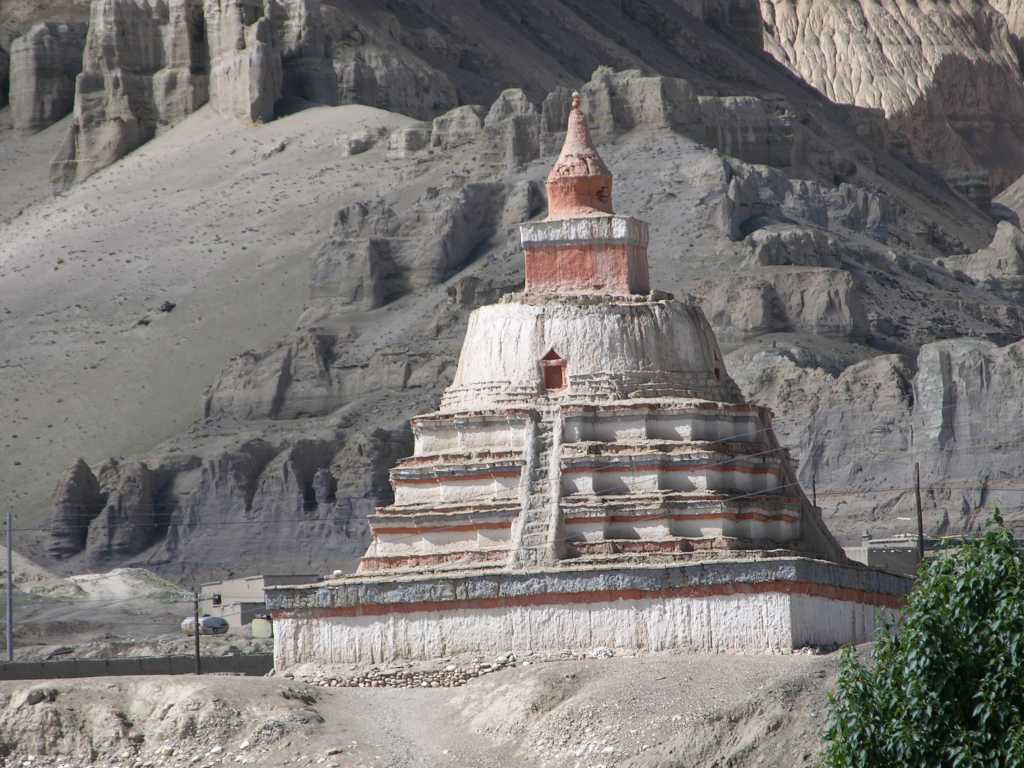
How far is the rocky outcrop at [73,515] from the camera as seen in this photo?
102 m

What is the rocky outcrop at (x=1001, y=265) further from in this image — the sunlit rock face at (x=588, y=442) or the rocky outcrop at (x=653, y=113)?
the sunlit rock face at (x=588, y=442)

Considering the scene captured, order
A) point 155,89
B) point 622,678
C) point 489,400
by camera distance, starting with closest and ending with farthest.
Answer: point 622,678
point 489,400
point 155,89

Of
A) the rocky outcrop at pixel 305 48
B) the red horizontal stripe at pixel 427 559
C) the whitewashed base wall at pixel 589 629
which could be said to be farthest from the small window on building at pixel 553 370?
the rocky outcrop at pixel 305 48

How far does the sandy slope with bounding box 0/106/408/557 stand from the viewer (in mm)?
115562

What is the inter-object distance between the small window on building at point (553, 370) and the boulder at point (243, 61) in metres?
91.8

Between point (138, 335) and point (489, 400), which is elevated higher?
point (138, 335)

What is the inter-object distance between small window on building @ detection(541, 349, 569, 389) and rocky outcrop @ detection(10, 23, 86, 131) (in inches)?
4220

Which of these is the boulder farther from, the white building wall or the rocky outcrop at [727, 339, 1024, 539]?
the white building wall

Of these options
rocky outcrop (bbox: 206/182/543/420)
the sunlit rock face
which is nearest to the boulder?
rocky outcrop (bbox: 206/182/543/420)

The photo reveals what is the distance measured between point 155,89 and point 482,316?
321ft

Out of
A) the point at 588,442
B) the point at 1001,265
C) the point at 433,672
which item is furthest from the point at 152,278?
the point at 433,672

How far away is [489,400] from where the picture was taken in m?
55.8

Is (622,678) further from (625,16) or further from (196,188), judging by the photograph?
(625,16)

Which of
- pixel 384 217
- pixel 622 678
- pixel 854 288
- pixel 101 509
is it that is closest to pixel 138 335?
pixel 384 217
